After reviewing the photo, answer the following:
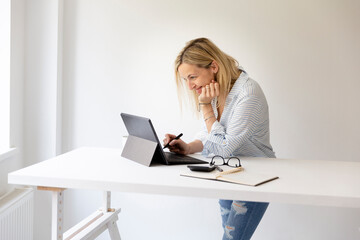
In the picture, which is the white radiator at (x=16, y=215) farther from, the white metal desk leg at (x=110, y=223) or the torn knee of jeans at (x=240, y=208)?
the torn knee of jeans at (x=240, y=208)

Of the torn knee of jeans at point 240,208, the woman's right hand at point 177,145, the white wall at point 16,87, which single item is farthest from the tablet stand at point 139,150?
the white wall at point 16,87

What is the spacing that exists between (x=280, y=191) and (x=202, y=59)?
2.88 feet

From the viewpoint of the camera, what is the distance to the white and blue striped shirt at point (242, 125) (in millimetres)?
1889

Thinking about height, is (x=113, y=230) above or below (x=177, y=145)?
below

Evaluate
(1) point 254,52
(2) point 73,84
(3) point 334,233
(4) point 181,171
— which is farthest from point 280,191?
(2) point 73,84

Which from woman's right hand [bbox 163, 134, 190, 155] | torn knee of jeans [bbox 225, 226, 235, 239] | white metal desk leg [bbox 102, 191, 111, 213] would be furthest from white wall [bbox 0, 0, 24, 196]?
torn knee of jeans [bbox 225, 226, 235, 239]

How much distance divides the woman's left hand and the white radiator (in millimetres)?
1182

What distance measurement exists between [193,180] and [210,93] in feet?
2.03

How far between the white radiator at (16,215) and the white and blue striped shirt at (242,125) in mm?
1124

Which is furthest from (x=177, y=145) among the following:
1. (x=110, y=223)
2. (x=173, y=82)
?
(x=173, y=82)

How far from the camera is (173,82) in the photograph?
304 centimetres

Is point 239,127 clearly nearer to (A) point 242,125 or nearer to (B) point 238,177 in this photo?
(A) point 242,125

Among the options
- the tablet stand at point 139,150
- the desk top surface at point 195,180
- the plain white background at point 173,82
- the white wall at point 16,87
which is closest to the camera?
the desk top surface at point 195,180

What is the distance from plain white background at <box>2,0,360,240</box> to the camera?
2936 millimetres
